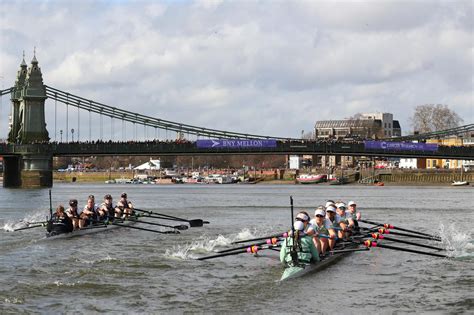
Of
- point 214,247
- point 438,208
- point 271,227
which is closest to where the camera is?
point 214,247

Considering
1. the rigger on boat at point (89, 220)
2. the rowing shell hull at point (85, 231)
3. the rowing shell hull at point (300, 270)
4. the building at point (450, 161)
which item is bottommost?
the rowing shell hull at point (300, 270)

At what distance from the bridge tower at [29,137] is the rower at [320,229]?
240 ft

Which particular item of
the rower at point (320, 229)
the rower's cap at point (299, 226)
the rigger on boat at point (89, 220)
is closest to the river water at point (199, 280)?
the rigger on boat at point (89, 220)

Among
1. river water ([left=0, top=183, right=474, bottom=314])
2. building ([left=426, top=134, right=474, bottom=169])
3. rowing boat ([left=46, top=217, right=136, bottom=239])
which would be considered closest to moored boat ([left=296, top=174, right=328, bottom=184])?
building ([left=426, top=134, right=474, bottom=169])

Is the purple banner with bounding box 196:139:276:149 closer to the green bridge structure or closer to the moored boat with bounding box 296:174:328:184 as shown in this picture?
the green bridge structure

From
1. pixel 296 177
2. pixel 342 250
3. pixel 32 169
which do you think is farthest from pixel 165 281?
pixel 296 177

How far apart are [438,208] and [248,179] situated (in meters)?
96.5

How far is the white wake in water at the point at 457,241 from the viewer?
28.3 metres

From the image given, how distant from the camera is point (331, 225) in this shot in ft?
82.1

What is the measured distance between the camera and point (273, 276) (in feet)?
75.4

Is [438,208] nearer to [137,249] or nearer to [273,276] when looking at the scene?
[137,249]

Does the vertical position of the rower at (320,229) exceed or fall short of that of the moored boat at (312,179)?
it falls short

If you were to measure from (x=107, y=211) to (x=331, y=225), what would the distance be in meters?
14.3

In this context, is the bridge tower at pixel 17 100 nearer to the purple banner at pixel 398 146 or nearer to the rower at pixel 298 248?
the purple banner at pixel 398 146
